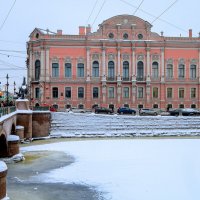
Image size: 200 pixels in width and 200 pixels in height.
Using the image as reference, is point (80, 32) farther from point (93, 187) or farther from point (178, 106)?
point (93, 187)

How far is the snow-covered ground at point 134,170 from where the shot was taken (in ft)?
59.7

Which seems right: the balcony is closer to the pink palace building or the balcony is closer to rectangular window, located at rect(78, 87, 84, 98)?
the pink palace building

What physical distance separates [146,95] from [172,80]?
4.57 m

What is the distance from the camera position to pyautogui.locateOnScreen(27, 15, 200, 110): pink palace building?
5891cm

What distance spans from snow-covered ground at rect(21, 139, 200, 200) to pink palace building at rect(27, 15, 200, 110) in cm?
2503

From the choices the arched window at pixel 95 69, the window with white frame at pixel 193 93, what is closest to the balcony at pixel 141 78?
the arched window at pixel 95 69

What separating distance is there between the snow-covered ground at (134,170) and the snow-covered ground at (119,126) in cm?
749

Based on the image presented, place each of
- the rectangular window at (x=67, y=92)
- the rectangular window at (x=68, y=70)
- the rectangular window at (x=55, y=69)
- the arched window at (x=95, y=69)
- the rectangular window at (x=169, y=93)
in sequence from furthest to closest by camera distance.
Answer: the rectangular window at (x=169, y=93), the arched window at (x=95, y=69), the rectangular window at (x=68, y=70), the rectangular window at (x=55, y=69), the rectangular window at (x=67, y=92)

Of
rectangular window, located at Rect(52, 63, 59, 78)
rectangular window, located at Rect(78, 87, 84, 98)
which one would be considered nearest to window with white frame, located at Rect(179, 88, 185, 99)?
rectangular window, located at Rect(78, 87, 84, 98)

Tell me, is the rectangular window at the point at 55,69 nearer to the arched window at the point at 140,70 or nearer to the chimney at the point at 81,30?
the chimney at the point at 81,30

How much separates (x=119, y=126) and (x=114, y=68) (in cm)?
1726

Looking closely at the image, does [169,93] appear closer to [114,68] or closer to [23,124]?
[114,68]

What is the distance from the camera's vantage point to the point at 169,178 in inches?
806

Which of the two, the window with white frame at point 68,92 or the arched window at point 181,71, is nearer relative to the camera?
A: the window with white frame at point 68,92
